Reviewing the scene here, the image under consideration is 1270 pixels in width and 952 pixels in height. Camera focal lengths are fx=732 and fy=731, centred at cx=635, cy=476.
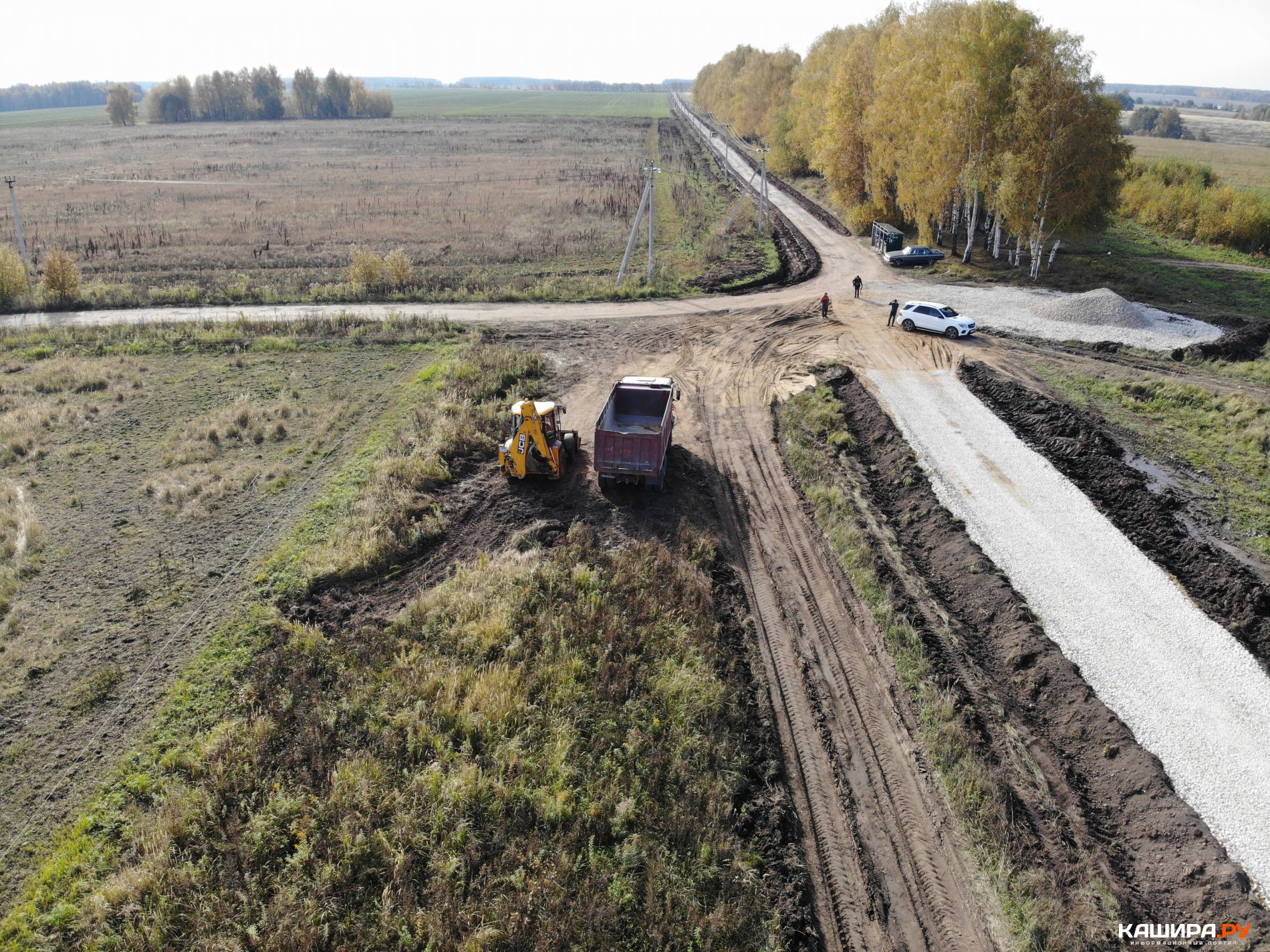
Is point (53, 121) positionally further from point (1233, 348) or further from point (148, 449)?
point (1233, 348)

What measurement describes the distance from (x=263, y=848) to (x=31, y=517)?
14.4 m

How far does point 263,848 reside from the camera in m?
11.0

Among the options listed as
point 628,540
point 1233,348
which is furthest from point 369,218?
point 1233,348

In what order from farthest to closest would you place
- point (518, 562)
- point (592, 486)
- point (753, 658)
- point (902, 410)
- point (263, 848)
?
point (902, 410) → point (592, 486) → point (518, 562) → point (753, 658) → point (263, 848)

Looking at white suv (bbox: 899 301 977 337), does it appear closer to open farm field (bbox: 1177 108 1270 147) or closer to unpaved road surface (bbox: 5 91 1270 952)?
unpaved road surface (bbox: 5 91 1270 952)

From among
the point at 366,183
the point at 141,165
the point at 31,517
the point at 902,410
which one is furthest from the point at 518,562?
the point at 141,165

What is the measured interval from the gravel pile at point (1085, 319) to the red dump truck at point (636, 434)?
64.2 feet

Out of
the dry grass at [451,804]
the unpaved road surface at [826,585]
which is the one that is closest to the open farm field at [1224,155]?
the unpaved road surface at [826,585]

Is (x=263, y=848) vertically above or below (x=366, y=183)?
below

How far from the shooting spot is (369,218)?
198 feet

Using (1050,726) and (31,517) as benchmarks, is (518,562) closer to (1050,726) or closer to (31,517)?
(1050,726)

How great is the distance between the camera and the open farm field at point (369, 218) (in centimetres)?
4278

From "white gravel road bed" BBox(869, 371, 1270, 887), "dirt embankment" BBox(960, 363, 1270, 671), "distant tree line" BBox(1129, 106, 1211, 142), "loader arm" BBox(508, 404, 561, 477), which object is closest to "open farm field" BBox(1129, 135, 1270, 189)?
"distant tree line" BBox(1129, 106, 1211, 142)

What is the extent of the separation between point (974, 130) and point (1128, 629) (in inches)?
1375
